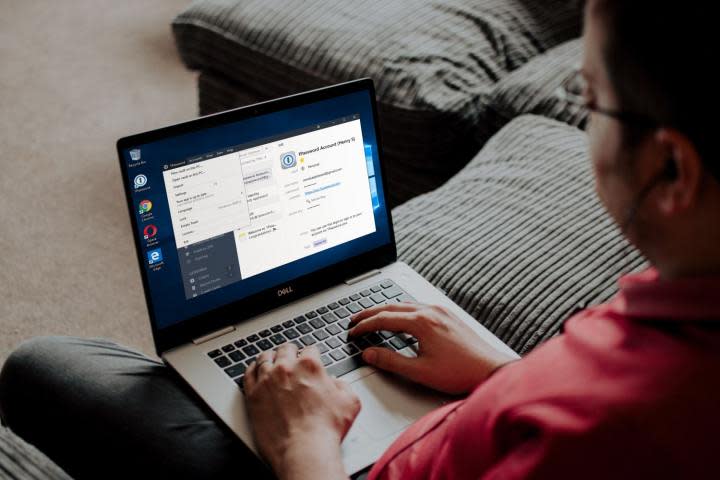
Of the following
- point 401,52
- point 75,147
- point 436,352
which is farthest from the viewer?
point 75,147

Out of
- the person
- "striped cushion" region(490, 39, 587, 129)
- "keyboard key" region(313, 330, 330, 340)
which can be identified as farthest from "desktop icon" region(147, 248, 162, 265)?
"striped cushion" region(490, 39, 587, 129)

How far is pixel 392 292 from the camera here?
1097 mm

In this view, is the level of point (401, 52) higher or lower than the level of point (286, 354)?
higher

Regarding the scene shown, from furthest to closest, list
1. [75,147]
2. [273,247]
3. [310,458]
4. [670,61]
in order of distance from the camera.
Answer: [75,147] < [273,247] < [310,458] < [670,61]

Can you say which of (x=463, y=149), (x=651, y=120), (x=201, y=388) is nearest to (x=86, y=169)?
(x=463, y=149)

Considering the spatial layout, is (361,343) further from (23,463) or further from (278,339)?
(23,463)

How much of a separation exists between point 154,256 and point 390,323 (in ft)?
0.99

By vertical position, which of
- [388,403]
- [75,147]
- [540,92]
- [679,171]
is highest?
[679,171]

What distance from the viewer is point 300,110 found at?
1.02 m

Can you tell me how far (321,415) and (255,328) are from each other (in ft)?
0.68

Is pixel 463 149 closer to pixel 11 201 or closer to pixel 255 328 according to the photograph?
pixel 255 328

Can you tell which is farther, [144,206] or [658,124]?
[144,206]

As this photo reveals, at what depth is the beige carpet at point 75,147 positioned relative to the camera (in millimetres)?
1836

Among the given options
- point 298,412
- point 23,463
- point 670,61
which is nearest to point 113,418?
point 23,463
